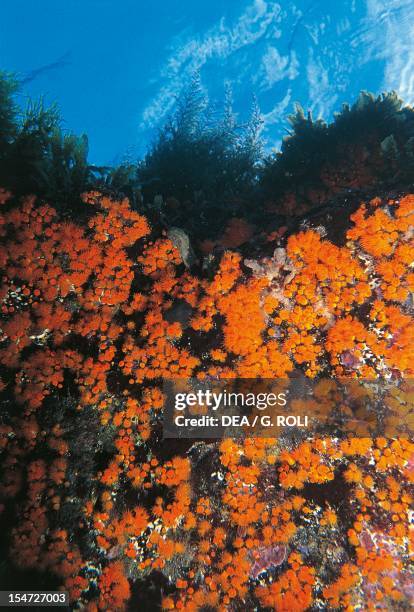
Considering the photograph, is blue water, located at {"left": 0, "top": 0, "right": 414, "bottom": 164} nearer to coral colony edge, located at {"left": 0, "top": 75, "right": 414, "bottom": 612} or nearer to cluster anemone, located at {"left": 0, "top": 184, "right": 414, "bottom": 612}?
coral colony edge, located at {"left": 0, "top": 75, "right": 414, "bottom": 612}

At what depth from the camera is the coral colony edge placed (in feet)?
15.5

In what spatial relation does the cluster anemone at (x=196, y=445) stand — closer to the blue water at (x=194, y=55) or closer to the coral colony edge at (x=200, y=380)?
the coral colony edge at (x=200, y=380)

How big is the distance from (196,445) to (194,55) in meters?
39.0

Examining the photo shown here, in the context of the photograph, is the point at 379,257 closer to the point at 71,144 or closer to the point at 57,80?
the point at 71,144

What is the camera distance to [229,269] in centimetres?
555

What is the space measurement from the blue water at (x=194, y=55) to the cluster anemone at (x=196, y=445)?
16.7 m

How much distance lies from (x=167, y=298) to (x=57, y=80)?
53.7 metres

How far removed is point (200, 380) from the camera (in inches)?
209

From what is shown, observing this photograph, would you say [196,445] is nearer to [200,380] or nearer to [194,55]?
[200,380]

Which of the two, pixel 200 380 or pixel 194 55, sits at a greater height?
pixel 194 55

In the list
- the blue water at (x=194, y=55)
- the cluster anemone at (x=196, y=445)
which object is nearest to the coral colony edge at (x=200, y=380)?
the cluster anemone at (x=196, y=445)

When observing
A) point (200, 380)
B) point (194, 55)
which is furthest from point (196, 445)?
point (194, 55)

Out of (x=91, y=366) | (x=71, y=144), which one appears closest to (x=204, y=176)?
(x=71, y=144)

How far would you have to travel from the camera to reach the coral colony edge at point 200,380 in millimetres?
4730
